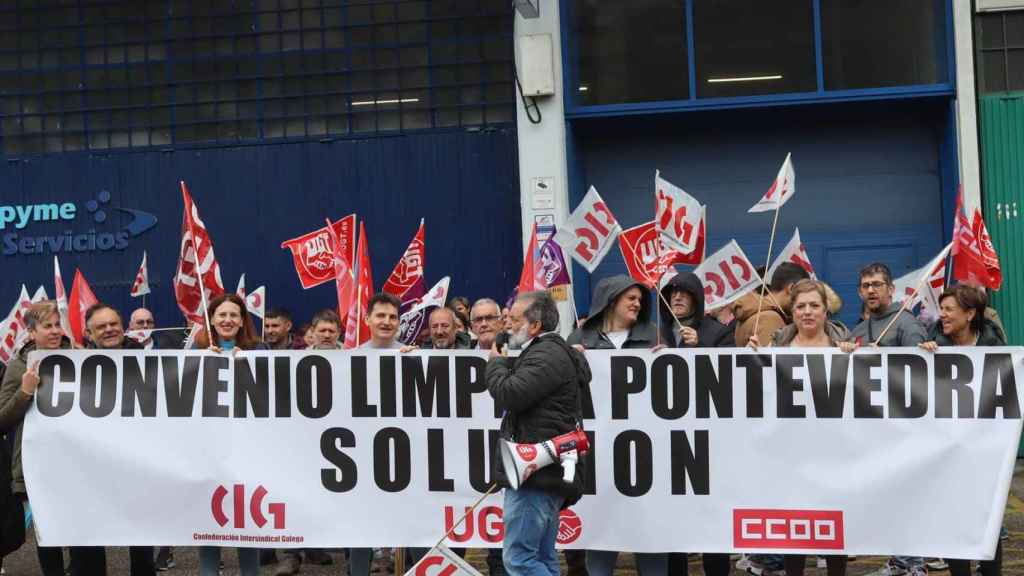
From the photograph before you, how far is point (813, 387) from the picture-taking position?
7.58m

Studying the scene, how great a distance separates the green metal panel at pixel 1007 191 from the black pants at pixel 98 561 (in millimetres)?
8393

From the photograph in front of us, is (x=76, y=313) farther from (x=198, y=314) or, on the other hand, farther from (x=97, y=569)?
(x=97, y=569)

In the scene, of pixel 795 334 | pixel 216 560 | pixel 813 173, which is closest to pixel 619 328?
pixel 795 334

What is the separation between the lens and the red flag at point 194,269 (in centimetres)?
858

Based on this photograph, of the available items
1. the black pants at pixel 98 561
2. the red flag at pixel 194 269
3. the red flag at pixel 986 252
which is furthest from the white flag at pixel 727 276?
the black pants at pixel 98 561

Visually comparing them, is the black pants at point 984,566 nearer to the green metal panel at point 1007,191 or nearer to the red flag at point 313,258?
the red flag at point 313,258

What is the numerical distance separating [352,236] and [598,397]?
241 cm

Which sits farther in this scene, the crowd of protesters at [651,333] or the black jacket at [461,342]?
the black jacket at [461,342]

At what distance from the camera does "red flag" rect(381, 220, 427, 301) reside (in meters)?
11.6

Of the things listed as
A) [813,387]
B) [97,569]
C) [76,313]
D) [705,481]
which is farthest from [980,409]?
[76,313]

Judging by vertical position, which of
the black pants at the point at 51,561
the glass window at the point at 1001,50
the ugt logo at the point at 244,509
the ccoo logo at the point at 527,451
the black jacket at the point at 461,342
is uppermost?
the glass window at the point at 1001,50

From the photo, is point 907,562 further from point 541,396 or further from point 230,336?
point 230,336

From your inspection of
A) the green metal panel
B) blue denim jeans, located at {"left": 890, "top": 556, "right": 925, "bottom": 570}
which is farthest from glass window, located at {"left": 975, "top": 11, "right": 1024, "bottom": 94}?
blue denim jeans, located at {"left": 890, "top": 556, "right": 925, "bottom": 570}

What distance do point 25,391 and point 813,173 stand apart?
27.2 ft
